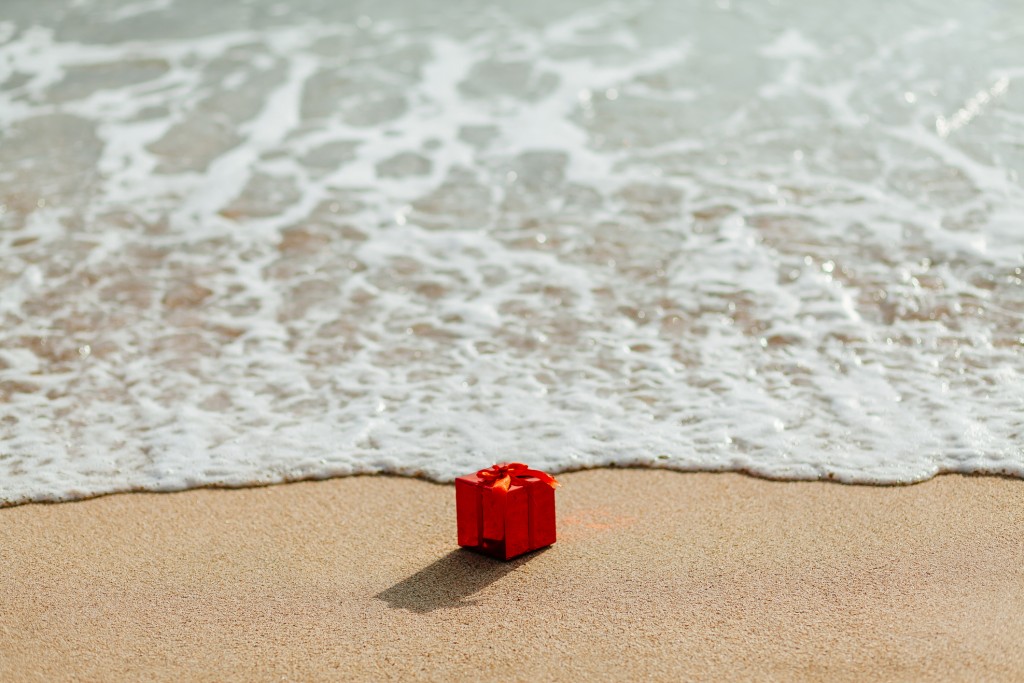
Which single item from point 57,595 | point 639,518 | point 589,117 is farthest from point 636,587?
point 589,117

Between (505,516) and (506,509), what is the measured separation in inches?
0.7

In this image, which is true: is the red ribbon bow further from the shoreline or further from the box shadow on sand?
the shoreline

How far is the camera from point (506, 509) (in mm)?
2725

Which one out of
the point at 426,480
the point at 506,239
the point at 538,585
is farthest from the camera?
the point at 506,239

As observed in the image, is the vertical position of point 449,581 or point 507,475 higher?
point 507,475

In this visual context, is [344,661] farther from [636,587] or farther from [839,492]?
[839,492]

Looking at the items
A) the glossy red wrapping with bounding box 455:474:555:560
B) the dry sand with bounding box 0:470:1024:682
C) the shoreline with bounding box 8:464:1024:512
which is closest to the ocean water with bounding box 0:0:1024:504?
the shoreline with bounding box 8:464:1024:512

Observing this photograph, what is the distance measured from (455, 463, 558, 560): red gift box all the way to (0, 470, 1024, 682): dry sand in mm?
63

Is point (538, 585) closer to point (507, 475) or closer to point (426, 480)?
point (507, 475)

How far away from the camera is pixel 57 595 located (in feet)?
9.05

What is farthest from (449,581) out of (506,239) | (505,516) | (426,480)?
(506,239)

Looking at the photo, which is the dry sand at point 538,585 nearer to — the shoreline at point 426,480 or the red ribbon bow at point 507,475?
the shoreline at point 426,480

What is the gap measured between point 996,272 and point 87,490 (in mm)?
3383

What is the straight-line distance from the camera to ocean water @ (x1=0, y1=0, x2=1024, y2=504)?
3502mm
